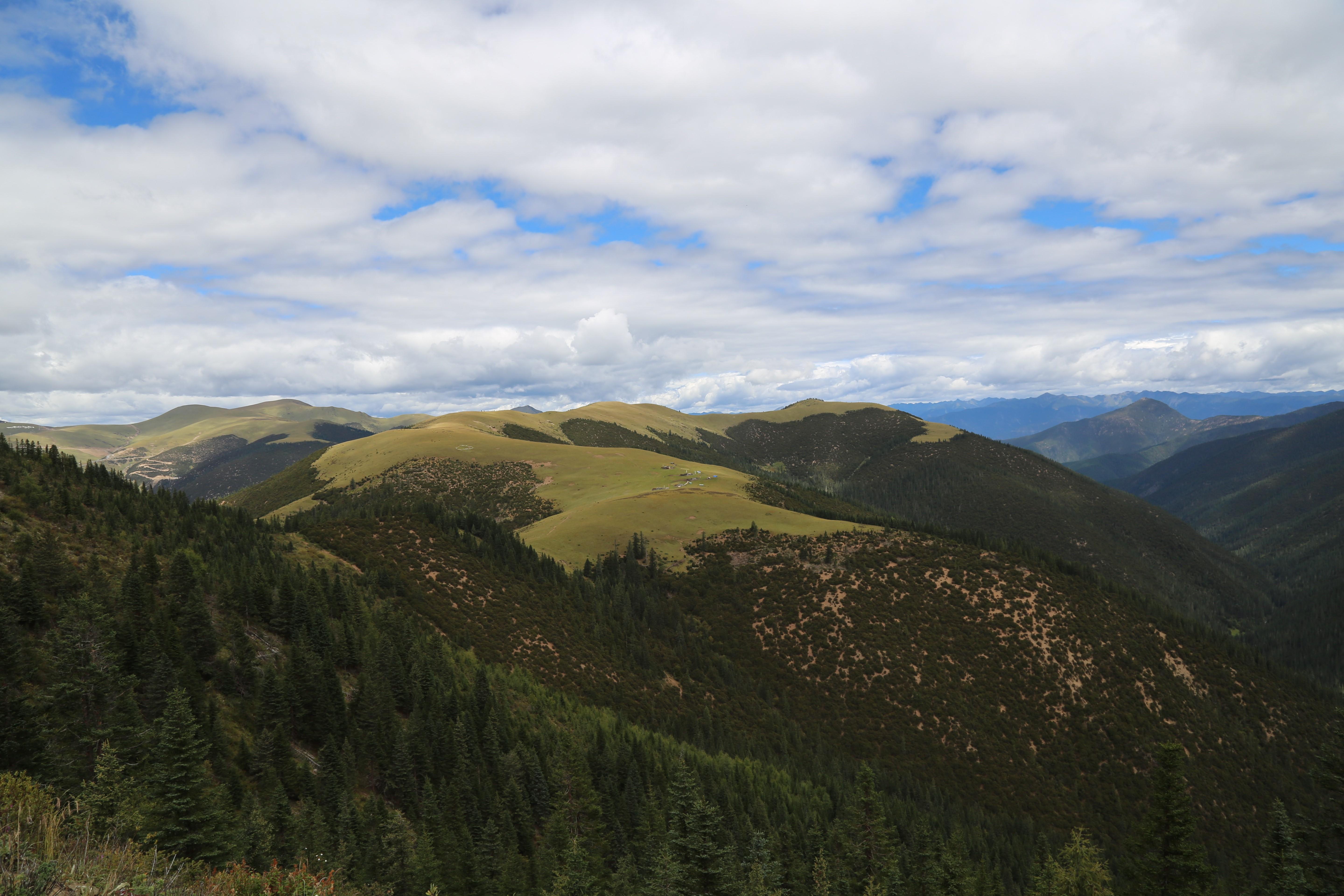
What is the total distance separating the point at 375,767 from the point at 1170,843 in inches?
2158

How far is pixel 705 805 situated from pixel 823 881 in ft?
52.3

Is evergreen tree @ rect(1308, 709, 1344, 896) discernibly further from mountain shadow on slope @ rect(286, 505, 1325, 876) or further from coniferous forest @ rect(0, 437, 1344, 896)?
mountain shadow on slope @ rect(286, 505, 1325, 876)

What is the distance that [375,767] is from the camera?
44625 millimetres

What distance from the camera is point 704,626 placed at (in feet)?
398

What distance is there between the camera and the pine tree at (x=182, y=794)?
23.7 metres

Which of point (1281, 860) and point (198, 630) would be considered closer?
point (198, 630)

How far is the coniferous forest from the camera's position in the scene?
25172 mm

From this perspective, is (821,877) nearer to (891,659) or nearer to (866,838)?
(866,838)

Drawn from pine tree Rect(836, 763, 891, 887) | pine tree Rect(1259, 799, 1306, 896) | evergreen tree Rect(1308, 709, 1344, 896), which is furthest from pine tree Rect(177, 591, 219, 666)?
pine tree Rect(1259, 799, 1306, 896)

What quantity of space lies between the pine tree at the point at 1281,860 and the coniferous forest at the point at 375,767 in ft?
0.70

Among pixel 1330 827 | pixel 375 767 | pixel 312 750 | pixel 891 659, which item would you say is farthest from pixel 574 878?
pixel 891 659

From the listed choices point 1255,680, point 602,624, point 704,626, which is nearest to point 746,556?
point 704,626

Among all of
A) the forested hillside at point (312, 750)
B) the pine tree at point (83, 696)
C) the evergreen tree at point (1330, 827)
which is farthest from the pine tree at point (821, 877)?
the pine tree at point (83, 696)

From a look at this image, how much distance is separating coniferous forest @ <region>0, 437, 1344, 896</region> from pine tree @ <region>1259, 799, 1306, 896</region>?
213 millimetres
